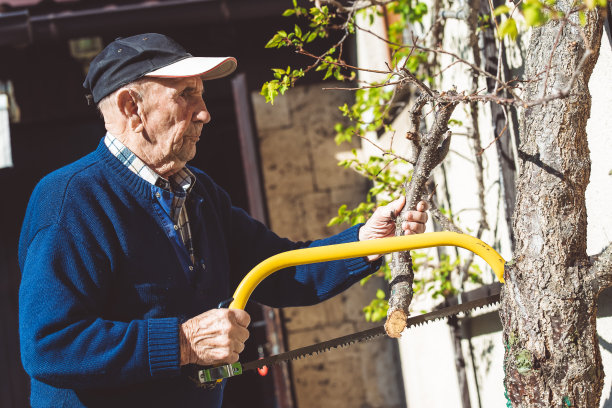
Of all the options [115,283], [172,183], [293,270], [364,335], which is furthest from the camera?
[293,270]

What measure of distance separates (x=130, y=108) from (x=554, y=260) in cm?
143

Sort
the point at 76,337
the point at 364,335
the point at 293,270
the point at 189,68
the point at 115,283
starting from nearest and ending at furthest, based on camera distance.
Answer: the point at 76,337 → the point at 115,283 → the point at 189,68 → the point at 364,335 → the point at 293,270

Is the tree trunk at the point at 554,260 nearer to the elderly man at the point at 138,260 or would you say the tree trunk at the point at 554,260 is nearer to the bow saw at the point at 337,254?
the bow saw at the point at 337,254

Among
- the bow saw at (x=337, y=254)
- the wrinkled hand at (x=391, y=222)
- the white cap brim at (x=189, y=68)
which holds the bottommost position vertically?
the bow saw at (x=337, y=254)

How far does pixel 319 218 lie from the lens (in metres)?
5.90

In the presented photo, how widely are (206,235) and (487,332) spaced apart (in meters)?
1.81

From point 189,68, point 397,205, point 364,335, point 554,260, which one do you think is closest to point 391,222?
point 397,205

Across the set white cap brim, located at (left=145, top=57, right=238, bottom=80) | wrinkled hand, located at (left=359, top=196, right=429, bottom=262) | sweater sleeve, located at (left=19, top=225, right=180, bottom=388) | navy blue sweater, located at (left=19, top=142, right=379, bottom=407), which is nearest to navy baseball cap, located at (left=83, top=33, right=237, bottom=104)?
white cap brim, located at (left=145, top=57, right=238, bottom=80)

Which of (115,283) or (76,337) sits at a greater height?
(115,283)

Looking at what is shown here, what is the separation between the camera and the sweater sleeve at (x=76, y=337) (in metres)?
2.11

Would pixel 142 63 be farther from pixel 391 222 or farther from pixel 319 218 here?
pixel 319 218

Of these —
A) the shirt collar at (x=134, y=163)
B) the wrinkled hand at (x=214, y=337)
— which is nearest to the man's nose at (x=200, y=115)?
the shirt collar at (x=134, y=163)

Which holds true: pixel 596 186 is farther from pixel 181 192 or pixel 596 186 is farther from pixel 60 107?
pixel 60 107

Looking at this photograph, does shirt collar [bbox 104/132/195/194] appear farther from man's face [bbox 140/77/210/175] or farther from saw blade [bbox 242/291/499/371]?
saw blade [bbox 242/291/499/371]
